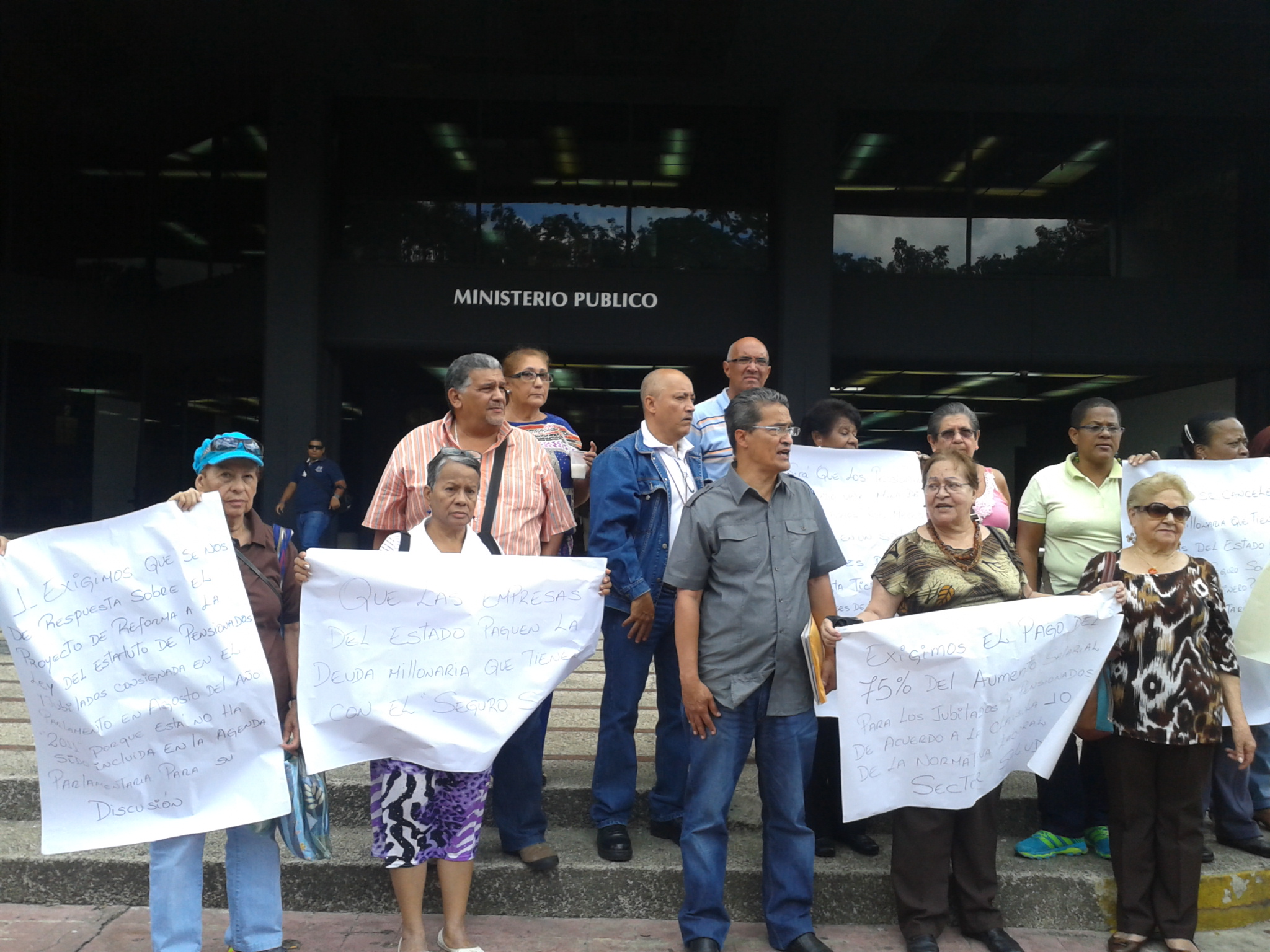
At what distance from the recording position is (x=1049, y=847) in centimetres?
423

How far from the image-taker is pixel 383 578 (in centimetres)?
347

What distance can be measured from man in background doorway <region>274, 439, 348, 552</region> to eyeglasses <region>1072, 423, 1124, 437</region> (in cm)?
1084

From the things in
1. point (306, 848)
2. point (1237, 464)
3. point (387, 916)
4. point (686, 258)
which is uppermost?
point (686, 258)

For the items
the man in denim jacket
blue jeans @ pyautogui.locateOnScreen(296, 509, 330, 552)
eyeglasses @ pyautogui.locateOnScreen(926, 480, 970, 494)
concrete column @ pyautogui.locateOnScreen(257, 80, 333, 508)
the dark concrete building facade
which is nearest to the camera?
eyeglasses @ pyautogui.locateOnScreen(926, 480, 970, 494)

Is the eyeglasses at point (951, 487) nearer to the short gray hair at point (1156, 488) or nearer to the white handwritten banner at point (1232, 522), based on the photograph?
the short gray hair at point (1156, 488)

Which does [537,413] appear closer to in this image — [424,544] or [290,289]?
[424,544]

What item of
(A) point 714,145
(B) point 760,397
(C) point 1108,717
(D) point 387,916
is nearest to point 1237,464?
(C) point 1108,717

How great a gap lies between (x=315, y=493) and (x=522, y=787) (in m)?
10.0

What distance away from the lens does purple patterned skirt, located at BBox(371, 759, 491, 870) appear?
3.34 meters

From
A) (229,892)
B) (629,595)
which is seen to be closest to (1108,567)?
(629,595)

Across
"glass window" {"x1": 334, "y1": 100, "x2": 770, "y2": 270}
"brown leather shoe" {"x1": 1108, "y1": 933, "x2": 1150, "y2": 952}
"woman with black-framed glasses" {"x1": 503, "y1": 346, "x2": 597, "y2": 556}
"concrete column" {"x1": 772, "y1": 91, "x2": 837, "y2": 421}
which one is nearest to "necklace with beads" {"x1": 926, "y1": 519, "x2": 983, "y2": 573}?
"brown leather shoe" {"x1": 1108, "y1": 933, "x2": 1150, "y2": 952}

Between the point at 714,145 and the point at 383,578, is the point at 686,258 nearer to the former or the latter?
the point at 714,145

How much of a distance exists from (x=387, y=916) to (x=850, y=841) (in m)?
1.98

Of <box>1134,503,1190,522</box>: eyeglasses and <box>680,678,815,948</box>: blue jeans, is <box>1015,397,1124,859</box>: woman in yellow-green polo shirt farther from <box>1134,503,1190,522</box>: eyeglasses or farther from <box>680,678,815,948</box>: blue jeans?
<box>680,678,815,948</box>: blue jeans
